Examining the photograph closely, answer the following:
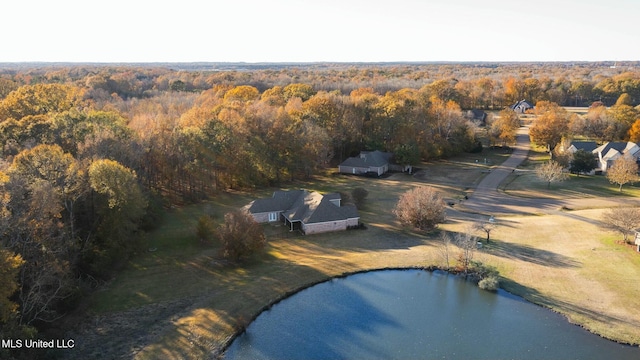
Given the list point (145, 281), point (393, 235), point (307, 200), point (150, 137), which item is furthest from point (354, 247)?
point (150, 137)

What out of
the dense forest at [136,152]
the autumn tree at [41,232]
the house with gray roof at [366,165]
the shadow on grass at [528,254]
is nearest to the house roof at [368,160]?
the house with gray roof at [366,165]

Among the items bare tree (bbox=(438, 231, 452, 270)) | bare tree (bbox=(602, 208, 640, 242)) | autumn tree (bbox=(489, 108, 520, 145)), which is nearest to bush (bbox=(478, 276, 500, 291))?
bare tree (bbox=(438, 231, 452, 270))

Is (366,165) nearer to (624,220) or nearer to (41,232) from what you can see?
(624,220)

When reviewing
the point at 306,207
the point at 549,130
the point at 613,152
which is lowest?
the point at 306,207

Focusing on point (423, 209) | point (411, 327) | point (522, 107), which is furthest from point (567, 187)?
point (522, 107)

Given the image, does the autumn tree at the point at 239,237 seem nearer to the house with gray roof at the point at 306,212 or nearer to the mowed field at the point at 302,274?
the mowed field at the point at 302,274

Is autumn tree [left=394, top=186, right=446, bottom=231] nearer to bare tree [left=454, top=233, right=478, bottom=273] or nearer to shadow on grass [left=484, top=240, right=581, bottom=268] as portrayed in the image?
shadow on grass [left=484, top=240, right=581, bottom=268]

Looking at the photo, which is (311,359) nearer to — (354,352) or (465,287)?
(354,352)
